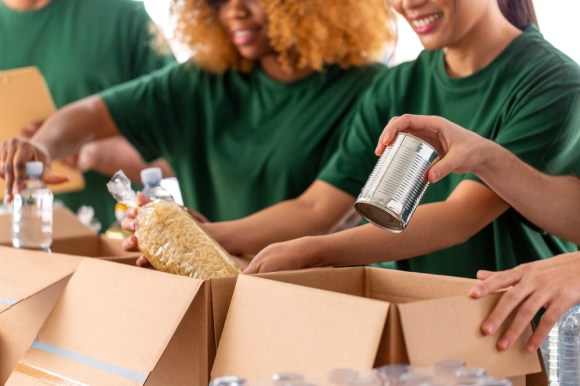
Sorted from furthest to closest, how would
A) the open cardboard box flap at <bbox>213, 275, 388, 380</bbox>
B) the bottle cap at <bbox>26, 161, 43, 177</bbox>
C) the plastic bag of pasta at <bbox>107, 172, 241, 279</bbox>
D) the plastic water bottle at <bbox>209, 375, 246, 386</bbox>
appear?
1. the bottle cap at <bbox>26, 161, 43, 177</bbox>
2. the plastic bag of pasta at <bbox>107, 172, 241, 279</bbox>
3. the open cardboard box flap at <bbox>213, 275, 388, 380</bbox>
4. the plastic water bottle at <bbox>209, 375, 246, 386</bbox>

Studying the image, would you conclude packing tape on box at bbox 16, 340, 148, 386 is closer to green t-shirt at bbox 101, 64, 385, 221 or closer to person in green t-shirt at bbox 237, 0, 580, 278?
person in green t-shirt at bbox 237, 0, 580, 278

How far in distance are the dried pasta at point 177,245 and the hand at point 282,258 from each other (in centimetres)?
4

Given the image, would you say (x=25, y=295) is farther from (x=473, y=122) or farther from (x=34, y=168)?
(x=473, y=122)

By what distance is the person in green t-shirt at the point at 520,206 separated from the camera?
119 cm

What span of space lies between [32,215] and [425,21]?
0.98m

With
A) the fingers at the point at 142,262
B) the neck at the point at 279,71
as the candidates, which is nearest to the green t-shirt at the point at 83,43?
the neck at the point at 279,71

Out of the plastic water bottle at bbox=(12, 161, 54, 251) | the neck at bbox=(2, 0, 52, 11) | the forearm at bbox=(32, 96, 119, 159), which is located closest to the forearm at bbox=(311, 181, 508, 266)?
the plastic water bottle at bbox=(12, 161, 54, 251)

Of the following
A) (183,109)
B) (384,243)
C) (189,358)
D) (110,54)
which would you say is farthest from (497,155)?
(110,54)

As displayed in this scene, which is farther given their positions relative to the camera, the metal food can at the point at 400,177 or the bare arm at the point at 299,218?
the bare arm at the point at 299,218

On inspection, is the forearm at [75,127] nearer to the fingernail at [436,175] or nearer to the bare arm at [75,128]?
the bare arm at [75,128]

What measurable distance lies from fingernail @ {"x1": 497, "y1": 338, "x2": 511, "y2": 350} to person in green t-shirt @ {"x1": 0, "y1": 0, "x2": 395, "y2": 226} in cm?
119

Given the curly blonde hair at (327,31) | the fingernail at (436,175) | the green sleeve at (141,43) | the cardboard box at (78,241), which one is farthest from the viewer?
the green sleeve at (141,43)

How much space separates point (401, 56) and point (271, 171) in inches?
40.0

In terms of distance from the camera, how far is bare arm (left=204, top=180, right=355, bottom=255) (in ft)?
6.87
